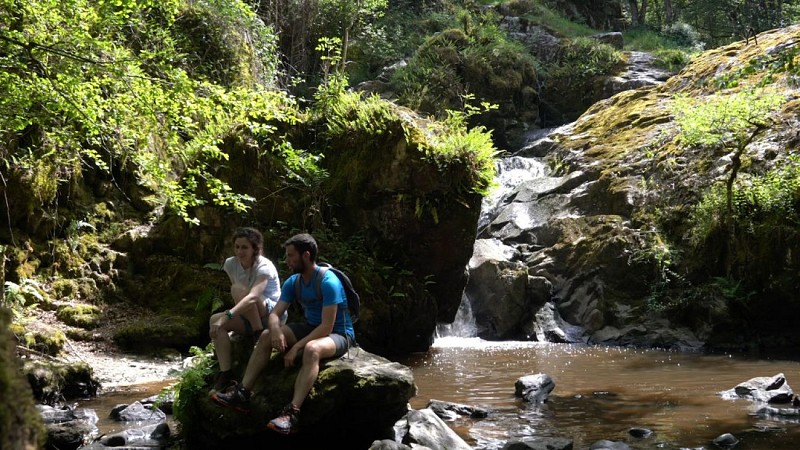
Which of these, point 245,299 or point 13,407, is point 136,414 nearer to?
point 245,299

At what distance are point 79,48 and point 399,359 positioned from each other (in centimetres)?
720

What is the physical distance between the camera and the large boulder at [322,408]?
570 centimetres

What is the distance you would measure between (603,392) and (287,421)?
202 inches

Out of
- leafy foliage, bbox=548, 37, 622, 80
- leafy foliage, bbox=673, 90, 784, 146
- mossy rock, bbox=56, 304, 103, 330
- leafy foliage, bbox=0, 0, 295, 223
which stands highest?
leafy foliage, bbox=548, 37, 622, 80

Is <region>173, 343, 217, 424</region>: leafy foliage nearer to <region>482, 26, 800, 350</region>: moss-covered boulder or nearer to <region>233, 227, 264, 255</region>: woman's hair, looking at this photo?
<region>233, 227, 264, 255</region>: woman's hair

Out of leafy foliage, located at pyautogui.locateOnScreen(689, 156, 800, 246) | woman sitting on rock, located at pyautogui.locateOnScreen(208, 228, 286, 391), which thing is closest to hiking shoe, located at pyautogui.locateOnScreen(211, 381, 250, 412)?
woman sitting on rock, located at pyautogui.locateOnScreen(208, 228, 286, 391)

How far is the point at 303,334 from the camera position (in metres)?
6.02

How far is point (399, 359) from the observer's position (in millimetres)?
11938

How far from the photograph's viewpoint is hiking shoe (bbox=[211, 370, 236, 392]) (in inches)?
237

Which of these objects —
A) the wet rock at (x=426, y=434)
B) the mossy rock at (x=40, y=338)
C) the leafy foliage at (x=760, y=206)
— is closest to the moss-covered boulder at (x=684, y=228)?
the leafy foliage at (x=760, y=206)

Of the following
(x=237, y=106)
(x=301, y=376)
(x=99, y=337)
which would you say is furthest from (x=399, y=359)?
(x=301, y=376)

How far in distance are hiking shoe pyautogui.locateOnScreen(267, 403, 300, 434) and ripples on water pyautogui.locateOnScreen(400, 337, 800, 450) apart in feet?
6.19

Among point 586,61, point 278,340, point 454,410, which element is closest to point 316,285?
point 278,340

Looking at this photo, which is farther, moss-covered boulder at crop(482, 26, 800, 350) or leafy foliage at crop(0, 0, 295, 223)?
moss-covered boulder at crop(482, 26, 800, 350)
